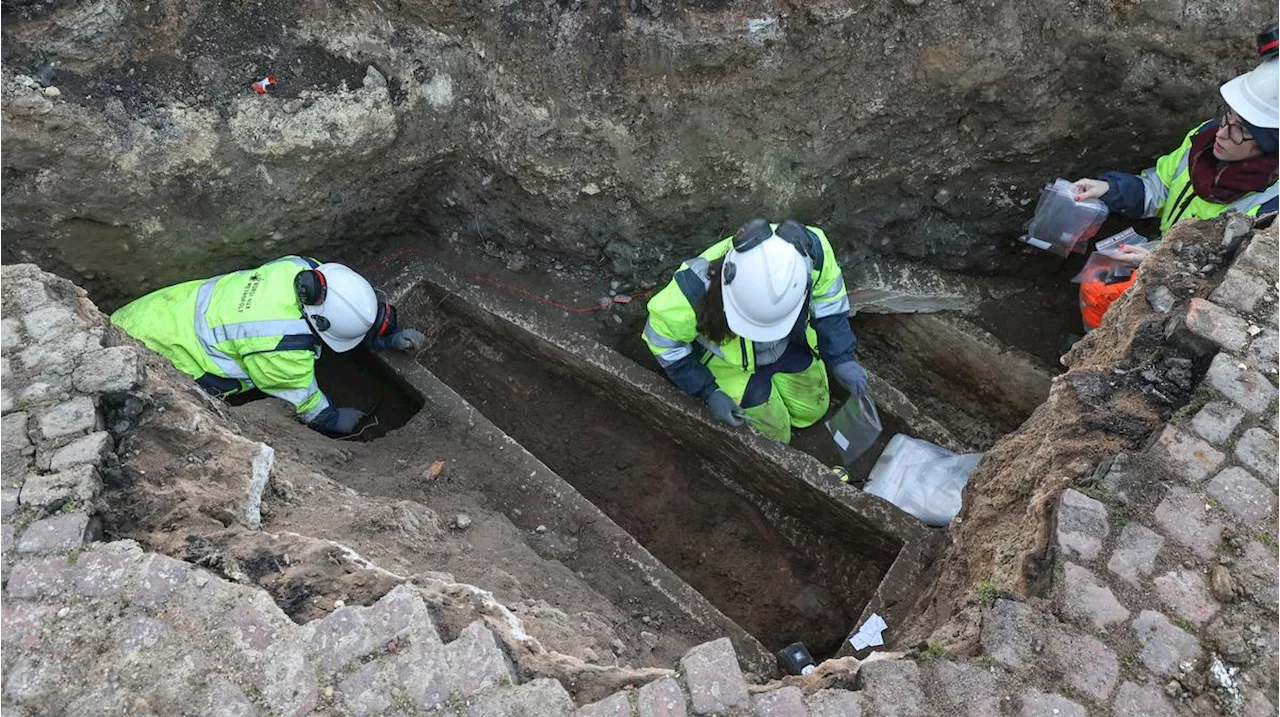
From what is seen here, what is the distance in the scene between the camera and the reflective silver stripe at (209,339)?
3.55 meters

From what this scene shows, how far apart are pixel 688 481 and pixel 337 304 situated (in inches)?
79.1

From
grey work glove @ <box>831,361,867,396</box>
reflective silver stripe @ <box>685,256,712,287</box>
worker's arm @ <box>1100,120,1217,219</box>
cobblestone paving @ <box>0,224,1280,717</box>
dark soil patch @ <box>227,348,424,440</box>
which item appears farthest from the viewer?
dark soil patch @ <box>227,348,424,440</box>

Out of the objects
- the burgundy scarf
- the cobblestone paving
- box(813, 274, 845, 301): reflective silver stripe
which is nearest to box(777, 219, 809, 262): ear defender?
box(813, 274, 845, 301): reflective silver stripe

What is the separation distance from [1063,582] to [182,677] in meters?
2.26

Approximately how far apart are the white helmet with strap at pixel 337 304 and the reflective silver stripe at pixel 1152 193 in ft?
12.4

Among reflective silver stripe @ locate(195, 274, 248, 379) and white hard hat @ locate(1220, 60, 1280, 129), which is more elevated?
white hard hat @ locate(1220, 60, 1280, 129)

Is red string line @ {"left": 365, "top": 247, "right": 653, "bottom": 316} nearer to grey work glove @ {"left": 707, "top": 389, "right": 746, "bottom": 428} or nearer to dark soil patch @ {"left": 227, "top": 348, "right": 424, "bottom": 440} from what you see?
dark soil patch @ {"left": 227, "top": 348, "right": 424, "bottom": 440}

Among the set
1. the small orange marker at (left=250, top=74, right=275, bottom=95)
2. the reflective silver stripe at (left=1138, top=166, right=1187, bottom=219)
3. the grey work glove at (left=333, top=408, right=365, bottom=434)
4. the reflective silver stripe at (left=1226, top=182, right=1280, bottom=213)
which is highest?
the small orange marker at (left=250, top=74, right=275, bottom=95)

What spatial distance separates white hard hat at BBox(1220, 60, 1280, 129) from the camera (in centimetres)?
301

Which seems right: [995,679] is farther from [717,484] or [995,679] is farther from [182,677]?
Result: [717,484]

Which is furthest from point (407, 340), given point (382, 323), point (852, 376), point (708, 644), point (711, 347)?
point (708, 644)

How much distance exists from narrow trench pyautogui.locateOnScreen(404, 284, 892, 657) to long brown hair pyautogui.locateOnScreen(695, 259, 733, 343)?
2.59ft

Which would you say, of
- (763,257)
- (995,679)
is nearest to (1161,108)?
(763,257)

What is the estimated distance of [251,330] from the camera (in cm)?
351
